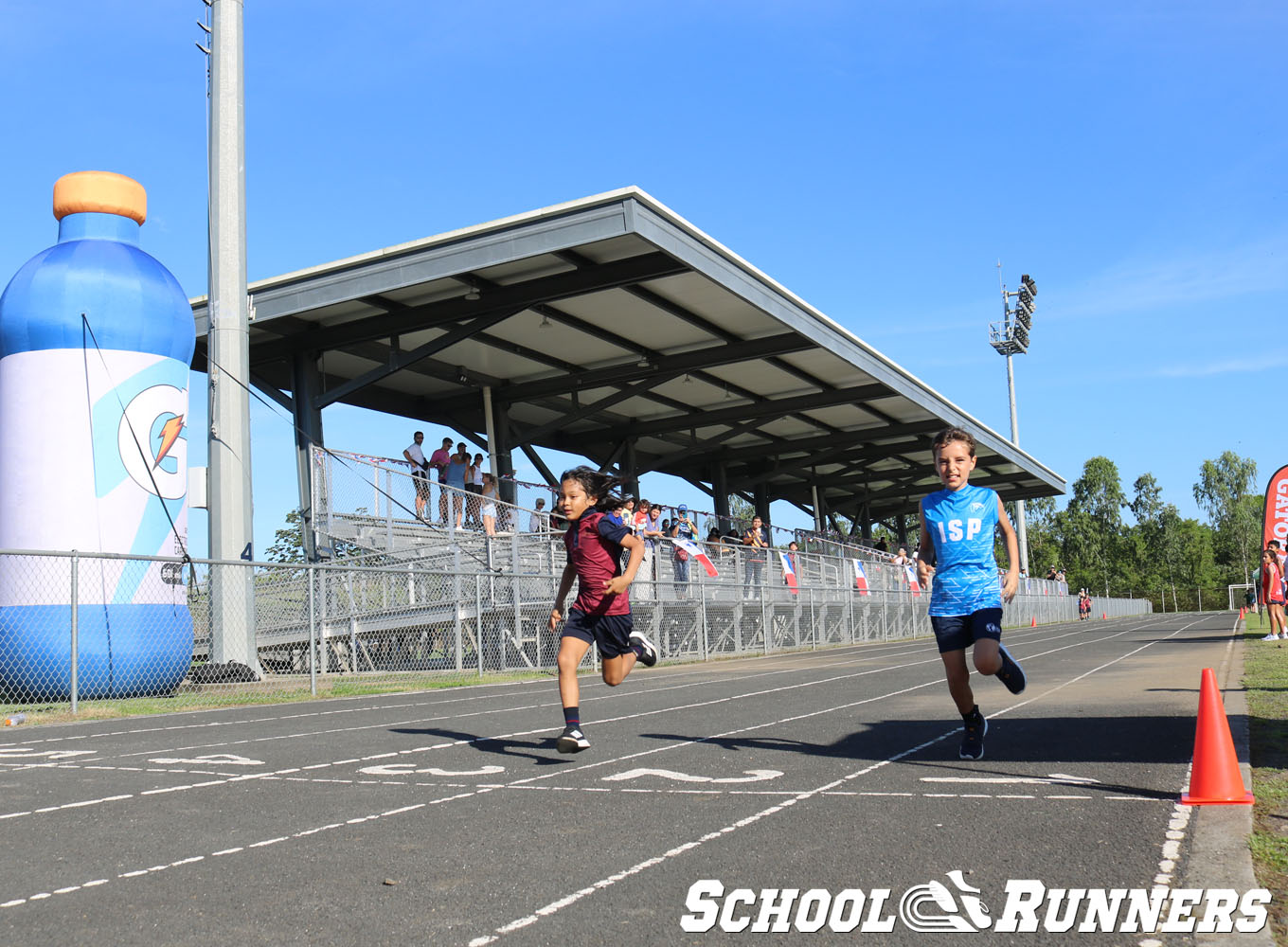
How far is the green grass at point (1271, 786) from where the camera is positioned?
381 centimetres

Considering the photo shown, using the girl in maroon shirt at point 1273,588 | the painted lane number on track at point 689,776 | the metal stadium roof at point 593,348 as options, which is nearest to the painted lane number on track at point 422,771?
the painted lane number on track at point 689,776

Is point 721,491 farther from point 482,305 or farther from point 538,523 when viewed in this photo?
point 482,305

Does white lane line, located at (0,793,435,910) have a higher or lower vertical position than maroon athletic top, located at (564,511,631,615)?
lower

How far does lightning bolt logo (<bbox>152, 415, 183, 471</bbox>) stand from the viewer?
15.4 meters

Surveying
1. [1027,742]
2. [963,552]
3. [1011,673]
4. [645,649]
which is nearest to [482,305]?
[645,649]

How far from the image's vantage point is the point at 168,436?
15578 mm

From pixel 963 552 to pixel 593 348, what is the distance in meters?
19.9

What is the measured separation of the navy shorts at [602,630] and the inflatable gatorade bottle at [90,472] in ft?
28.7

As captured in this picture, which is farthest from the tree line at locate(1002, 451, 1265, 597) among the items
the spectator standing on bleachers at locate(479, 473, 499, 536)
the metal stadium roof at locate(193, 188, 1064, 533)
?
the spectator standing on bleachers at locate(479, 473, 499, 536)

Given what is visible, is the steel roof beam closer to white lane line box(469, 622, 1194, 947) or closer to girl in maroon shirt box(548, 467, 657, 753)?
girl in maroon shirt box(548, 467, 657, 753)

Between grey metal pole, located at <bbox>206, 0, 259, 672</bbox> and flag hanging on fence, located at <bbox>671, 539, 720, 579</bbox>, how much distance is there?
8.09 m

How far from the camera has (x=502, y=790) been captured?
20.7 feet

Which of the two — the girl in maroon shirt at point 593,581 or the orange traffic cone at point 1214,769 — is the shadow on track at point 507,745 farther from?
the orange traffic cone at point 1214,769

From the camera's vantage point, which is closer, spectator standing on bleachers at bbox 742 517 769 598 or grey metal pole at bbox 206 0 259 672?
grey metal pole at bbox 206 0 259 672
